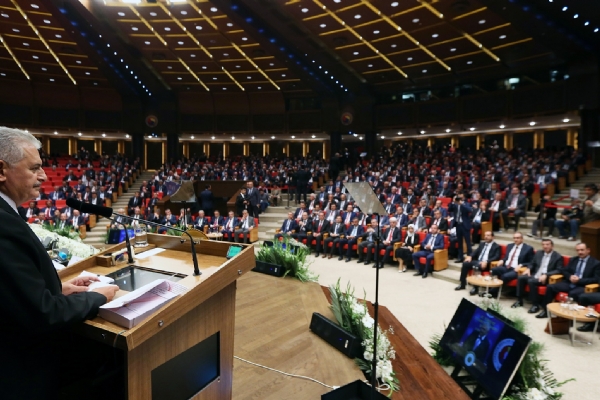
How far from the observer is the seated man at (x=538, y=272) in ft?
17.3

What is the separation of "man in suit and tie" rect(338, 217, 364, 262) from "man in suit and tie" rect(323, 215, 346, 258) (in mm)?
132

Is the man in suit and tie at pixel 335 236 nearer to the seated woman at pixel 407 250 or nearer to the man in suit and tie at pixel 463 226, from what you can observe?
the seated woman at pixel 407 250

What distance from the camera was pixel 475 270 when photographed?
6504 millimetres

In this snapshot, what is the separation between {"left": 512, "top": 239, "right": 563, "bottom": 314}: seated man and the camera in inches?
207

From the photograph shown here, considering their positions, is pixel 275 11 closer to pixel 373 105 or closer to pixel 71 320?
pixel 373 105

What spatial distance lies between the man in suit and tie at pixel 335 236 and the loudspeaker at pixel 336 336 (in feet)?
18.0

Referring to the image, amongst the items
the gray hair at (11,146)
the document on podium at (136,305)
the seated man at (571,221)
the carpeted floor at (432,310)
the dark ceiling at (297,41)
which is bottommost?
the carpeted floor at (432,310)

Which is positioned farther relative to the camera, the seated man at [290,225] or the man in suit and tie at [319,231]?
the seated man at [290,225]

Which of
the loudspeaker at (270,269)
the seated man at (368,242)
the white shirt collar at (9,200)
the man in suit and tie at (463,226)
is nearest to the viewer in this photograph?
the white shirt collar at (9,200)

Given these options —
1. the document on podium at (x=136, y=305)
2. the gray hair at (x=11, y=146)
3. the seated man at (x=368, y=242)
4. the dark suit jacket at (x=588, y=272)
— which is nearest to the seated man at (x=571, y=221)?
the dark suit jacket at (x=588, y=272)

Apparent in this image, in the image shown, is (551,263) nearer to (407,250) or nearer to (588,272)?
(588,272)

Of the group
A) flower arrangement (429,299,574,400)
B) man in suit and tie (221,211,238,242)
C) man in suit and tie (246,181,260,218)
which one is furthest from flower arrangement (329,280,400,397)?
man in suit and tie (246,181,260,218)

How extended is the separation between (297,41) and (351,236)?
7.98 metres

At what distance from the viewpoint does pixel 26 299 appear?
3.35 ft
